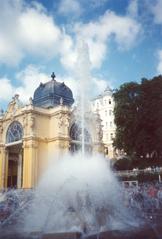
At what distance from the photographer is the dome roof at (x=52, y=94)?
4619 cm

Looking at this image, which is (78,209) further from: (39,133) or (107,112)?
(107,112)

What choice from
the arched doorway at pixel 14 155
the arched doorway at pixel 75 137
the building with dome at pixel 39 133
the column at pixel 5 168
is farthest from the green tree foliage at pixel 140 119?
the column at pixel 5 168

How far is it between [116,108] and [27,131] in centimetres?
1144

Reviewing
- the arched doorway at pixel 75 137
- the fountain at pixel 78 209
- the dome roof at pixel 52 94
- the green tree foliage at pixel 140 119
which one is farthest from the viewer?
the dome roof at pixel 52 94

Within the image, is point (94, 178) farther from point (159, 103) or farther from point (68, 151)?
point (68, 151)

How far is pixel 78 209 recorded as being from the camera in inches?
543

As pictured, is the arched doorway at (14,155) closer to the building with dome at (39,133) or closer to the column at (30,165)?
the building with dome at (39,133)

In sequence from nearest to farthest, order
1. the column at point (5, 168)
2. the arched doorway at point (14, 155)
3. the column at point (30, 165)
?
the column at point (30, 165) < the arched doorway at point (14, 155) < the column at point (5, 168)

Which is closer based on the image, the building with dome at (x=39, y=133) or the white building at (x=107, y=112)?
the building with dome at (x=39, y=133)

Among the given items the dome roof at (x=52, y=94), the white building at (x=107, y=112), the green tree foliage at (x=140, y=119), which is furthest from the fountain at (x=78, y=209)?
the white building at (x=107, y=112)

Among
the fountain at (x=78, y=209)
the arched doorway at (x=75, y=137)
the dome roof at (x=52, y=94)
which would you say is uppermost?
the dome roof at (x=52, y=94)

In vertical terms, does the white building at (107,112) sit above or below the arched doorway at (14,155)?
above

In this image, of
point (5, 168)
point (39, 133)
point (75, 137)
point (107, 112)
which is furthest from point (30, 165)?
point (107, 112)

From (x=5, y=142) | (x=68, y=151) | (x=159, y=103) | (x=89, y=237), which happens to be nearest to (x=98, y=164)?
(x=89, y=237)
